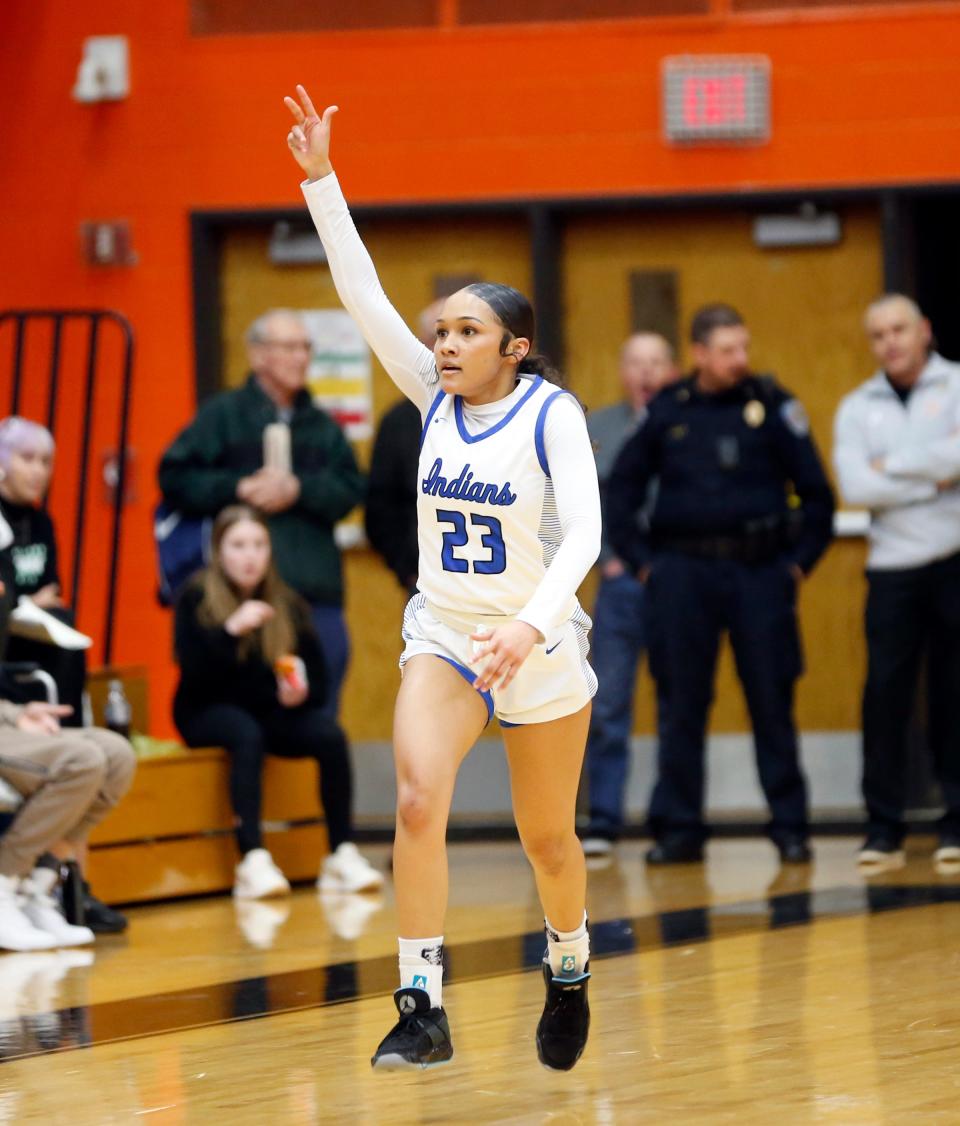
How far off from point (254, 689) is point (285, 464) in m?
0.79

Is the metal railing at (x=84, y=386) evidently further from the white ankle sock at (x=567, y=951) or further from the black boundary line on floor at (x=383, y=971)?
the white ankle sock at (x=567, y=951)

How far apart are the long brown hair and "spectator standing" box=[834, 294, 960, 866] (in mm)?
1885

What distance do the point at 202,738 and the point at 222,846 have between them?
0.36m

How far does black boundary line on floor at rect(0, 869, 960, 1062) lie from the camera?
15.9 ft

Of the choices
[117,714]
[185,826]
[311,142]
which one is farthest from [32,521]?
[311,142]

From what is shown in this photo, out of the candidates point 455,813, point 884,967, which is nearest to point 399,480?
point 455,813

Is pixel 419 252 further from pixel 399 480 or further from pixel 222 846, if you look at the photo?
pixel 222 846

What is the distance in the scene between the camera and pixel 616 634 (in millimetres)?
8062

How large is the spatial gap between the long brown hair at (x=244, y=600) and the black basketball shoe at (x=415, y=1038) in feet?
10.7

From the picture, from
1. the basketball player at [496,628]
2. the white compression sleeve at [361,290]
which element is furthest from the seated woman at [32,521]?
the basketball player at [496,628]

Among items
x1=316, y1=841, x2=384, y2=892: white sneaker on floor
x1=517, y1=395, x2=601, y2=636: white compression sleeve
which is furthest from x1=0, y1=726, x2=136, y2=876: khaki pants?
x1=517, y1=395, x2=601, y2=636: white compression sleeve

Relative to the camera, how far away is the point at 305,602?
7402 mm

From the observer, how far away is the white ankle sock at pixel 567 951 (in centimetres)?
427

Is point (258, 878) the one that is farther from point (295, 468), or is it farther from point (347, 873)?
point (295, 468)
